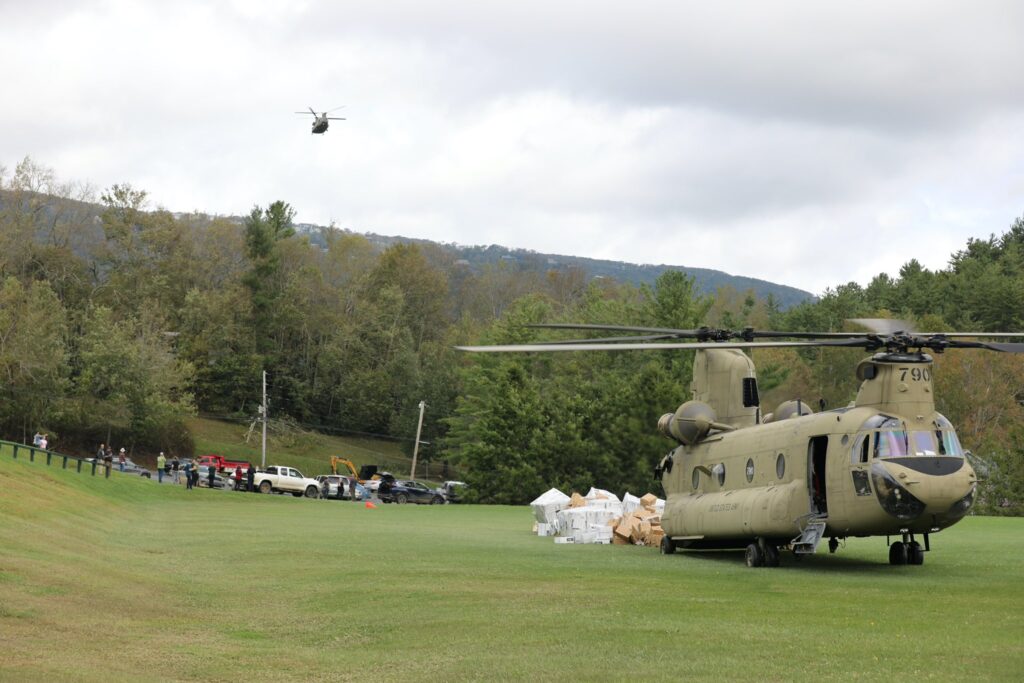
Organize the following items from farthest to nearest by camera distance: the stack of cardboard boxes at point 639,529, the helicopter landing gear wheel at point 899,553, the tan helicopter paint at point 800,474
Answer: the stack of cardboard boxes at point 639,529 < the helicopter landing gear wheel at point 899,553 < the tan helicopter paint at point 800,474

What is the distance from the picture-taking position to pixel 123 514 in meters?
40.4

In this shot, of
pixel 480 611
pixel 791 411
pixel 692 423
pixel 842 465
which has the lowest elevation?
pixel 480 611

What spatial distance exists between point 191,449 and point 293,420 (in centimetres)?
1635

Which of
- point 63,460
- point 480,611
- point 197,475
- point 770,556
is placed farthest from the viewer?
point 197,475

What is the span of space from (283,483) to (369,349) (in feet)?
157

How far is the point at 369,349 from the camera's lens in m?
119

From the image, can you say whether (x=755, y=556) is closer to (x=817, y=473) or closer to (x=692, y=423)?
(x=817, y=473)

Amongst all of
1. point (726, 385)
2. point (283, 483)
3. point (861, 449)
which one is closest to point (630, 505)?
point (726, 385)

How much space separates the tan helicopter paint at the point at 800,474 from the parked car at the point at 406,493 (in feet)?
163

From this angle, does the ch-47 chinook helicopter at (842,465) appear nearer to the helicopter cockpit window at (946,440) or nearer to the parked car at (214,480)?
the helicopter cockpit window at (946,440)

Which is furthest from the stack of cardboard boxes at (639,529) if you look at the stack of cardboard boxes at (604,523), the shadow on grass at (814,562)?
the shadow on grass at (814,562)

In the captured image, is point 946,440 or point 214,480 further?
point 214,480

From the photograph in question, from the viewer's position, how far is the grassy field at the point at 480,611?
12.4 meters

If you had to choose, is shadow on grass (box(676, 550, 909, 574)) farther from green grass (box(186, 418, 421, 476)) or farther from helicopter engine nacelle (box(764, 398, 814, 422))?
green grass (box(186, 418, 421, 476))
